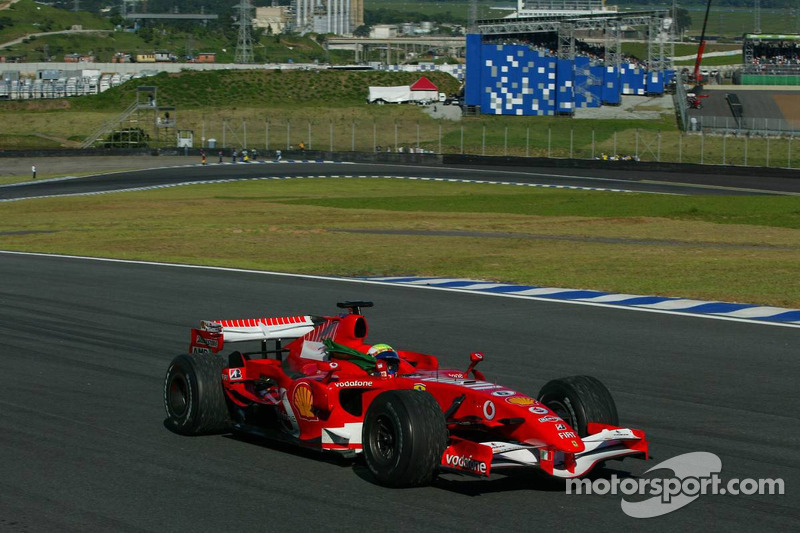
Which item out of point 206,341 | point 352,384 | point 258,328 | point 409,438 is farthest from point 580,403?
point 206,341

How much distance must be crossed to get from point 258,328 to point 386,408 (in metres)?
3.11

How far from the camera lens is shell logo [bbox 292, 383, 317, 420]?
8.85m

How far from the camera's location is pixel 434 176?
63469 mm

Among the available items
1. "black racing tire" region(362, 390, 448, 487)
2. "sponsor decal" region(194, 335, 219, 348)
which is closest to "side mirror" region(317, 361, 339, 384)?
"black racing tire" region(362, 390, 448, 487)

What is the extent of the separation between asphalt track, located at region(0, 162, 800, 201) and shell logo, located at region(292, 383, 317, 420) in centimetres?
4545

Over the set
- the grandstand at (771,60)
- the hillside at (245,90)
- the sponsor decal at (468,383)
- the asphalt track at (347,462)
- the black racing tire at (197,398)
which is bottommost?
the asphalt track at (347,462)

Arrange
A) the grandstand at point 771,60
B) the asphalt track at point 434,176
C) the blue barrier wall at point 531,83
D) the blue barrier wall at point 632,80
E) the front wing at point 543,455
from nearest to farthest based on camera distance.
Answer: the front wing at point 543,455, the asphalt track at point 434,176, the blue barrier wall at point 531,83, the blue barrier wall at point 632,80, the grandstand at point 771,60

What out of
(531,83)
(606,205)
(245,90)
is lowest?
(606,205)

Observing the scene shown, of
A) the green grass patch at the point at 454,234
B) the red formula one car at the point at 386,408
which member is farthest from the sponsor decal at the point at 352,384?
the green grass patch at the point at 454,234

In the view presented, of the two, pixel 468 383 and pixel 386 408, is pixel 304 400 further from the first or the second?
pixel 468 383

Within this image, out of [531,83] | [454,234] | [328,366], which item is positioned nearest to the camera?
[328,366]

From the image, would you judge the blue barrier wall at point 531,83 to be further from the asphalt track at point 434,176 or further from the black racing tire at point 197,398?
the black racing tire at point 197,398

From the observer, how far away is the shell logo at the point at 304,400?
885cm

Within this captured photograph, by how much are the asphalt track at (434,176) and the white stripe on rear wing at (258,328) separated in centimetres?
4345
